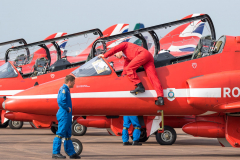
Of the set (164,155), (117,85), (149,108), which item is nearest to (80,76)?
(117,85)

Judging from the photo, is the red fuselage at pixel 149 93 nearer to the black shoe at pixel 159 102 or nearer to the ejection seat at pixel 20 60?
the black shoe at pixel 159 102

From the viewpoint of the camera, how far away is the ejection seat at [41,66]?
54.8ft

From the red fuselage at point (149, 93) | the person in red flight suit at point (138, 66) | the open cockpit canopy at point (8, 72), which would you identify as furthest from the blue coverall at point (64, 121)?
the open cockpit canopy at point (8, 72)

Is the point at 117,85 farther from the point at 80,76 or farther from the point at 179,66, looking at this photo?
the point at 179,66

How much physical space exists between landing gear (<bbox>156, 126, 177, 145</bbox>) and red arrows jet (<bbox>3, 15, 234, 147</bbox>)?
2.56 metres

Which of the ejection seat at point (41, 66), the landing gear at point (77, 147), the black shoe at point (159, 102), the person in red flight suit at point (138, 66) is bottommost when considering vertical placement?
the landing gear at point (77, 147)

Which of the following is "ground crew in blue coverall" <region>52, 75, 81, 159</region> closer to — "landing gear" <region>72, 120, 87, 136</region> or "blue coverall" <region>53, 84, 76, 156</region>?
"blue coverall" <region>53, 84, 76, 156</region>

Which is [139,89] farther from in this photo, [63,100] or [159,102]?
[63,100]

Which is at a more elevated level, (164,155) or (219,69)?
(219,69)

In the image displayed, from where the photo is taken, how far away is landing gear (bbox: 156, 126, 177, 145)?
12734 mm

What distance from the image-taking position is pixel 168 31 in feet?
39.0

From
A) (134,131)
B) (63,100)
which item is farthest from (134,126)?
(63,100)

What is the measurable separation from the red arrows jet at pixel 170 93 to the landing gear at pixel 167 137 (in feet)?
8.40

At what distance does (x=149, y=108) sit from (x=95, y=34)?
7.31 m
